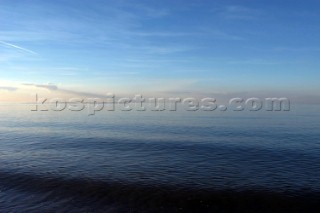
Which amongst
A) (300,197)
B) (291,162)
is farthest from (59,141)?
(300,197)

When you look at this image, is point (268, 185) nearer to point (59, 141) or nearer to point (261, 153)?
point (261, 153)

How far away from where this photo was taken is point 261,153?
5153 cm

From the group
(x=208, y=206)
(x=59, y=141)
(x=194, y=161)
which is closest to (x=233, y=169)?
(x=194, y=161)

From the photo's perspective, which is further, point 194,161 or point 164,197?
point 194,161

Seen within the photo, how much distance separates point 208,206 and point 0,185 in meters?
21.6

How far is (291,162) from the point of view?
44188 millimetres

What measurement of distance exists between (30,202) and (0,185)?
731 centimetres

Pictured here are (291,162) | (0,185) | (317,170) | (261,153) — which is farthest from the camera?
(261,153)

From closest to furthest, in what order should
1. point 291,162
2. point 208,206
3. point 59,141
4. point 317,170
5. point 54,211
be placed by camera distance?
point 54,211, point 208,206, point 317,170, point 291,162, point 59,141

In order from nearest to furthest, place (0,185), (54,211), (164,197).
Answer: (54,211)
(164,197)
(0,185)

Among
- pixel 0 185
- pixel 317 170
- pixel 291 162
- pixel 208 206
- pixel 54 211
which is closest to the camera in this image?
pixel 54 211

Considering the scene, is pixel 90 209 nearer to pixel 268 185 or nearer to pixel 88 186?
pixel 88 186

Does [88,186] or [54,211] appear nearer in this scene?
[54,211]

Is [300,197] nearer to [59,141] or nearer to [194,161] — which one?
[194,161]
